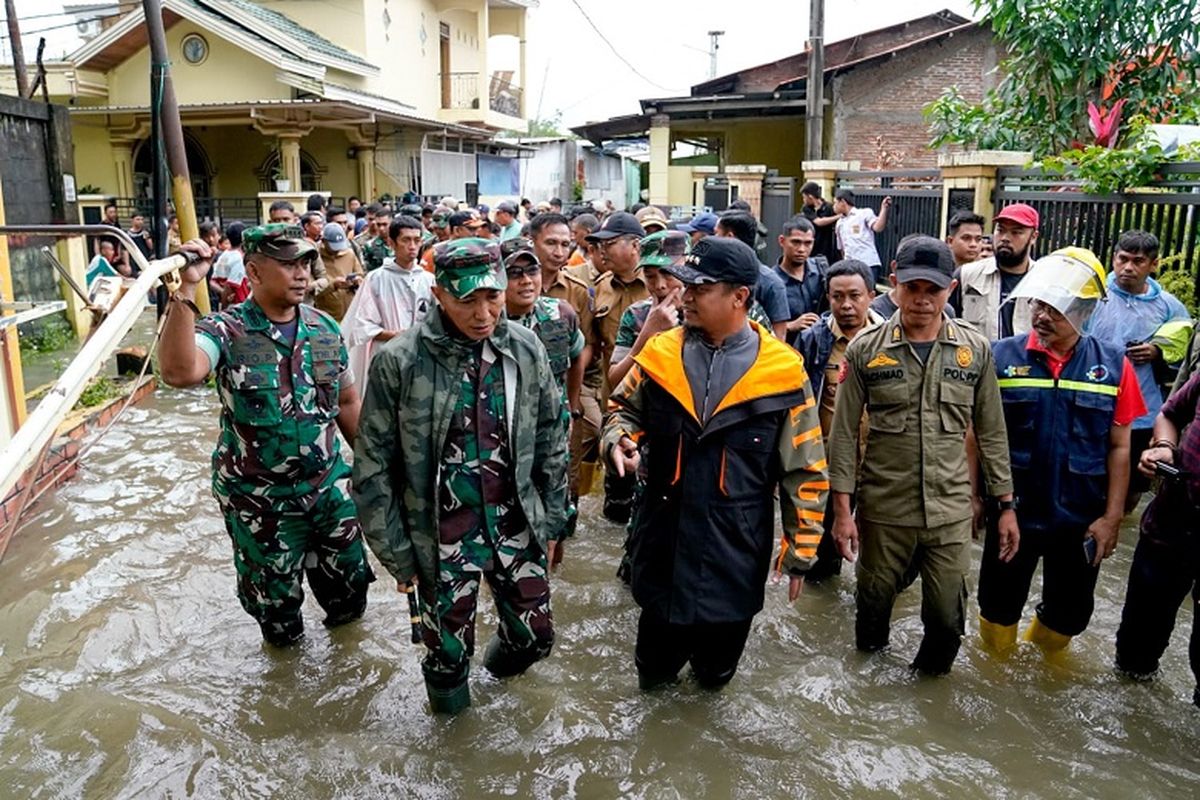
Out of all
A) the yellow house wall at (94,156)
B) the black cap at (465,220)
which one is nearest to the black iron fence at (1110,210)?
the black cap at (465,220)

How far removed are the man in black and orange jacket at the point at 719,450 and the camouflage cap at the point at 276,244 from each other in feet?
4.96

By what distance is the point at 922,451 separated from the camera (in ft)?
12.4

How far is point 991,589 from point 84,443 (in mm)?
6890

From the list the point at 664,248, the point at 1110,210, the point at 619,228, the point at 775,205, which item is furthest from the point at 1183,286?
the point at 775,205

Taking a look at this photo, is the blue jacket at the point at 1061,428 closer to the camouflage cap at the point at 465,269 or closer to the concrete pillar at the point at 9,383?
the camouflage cap at the point at 465,269

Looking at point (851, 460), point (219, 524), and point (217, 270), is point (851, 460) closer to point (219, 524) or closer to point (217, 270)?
point (219, 524)

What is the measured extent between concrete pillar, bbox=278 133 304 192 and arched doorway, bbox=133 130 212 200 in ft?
9.86

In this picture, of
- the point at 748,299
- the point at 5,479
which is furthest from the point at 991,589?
the point at 5,479

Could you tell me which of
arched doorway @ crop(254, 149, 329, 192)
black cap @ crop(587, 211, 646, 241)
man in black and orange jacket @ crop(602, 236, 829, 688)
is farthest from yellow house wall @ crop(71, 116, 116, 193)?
man in black and orange jacket @ crop(602, 236, 829, 688)

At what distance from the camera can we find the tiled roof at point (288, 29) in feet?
65.4

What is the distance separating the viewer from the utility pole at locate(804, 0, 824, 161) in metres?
15.7

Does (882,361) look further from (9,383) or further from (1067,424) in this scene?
(9,383)

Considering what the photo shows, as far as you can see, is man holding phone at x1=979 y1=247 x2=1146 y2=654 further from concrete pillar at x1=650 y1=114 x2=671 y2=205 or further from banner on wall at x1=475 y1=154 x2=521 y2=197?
banner on wall at x1=475 y1=154 x2=521 y2=197

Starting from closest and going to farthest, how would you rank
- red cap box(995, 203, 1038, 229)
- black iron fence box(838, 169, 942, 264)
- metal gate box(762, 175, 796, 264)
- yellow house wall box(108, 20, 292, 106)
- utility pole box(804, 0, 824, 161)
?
red cap box(995, 203, 1038, 229) < black iron fence box(838, 169, 942, 264) < utility pole box(804, 0, 824, 161) < metal gate box(762, 175, 796, 264) < yellow house wall box(108, 20, 292, 106)
